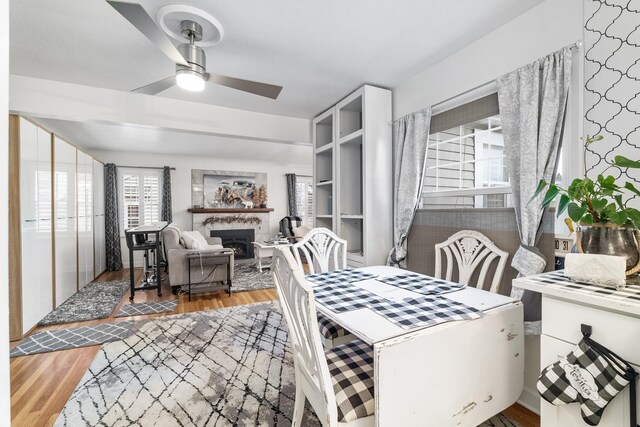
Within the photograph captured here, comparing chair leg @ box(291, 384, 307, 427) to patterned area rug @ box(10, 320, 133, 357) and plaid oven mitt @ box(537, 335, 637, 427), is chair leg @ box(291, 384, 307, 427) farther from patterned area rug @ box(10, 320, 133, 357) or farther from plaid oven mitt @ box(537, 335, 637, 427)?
patterned area rug @ box(10, 320, 133, 357)

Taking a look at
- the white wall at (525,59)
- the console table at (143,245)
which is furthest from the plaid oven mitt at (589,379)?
the console table at (143,245)

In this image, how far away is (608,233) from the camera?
1.06m

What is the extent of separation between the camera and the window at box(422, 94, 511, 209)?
6.45 feet

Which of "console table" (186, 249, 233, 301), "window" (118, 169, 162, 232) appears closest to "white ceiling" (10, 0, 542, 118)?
"console table" (186, 249, 233, 301)

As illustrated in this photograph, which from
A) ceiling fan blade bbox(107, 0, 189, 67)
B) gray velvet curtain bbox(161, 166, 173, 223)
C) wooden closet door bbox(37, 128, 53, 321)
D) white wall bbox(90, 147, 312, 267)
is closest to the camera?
ceiling fan blade bbox(107, 0, 189, 67)

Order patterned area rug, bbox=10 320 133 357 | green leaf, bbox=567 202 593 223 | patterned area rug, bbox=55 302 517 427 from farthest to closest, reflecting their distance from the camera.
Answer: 1. patterned area rug, bbox=10 320 133 357
2. patterned area rug, bbox=55 302 517 427
3. green leaf, bbox=567 202 593 223

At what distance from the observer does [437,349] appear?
1036 mm

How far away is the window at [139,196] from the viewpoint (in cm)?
584

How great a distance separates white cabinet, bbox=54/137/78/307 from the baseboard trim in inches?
179

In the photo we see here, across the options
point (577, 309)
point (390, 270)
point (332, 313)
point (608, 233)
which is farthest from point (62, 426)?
point (608, 233)

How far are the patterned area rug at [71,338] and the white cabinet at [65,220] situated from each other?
869mm

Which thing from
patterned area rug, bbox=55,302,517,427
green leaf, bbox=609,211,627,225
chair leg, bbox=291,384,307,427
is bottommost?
patterned area rug, bbox=55,302,517,427

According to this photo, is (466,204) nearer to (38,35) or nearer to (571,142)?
(571,142)

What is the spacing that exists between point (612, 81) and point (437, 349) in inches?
60.5
